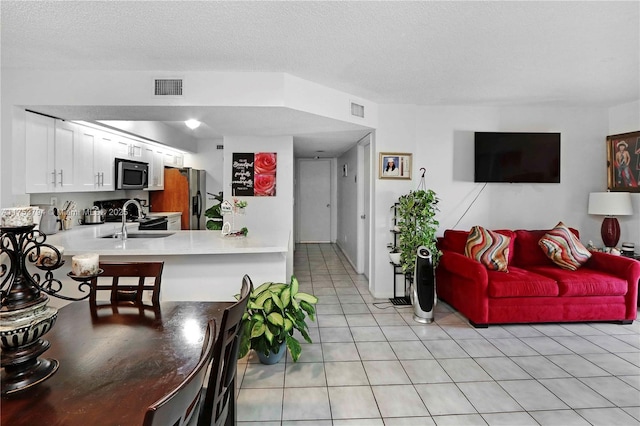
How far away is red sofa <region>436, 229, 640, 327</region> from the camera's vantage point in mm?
3390

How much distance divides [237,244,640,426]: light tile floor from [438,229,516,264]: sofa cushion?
0.80m

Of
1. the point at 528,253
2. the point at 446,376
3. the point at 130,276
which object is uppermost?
the point at 130,276

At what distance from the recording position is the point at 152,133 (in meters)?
5.06

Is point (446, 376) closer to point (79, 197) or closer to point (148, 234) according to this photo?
point (148, 234)

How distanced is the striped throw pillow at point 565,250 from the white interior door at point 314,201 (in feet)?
17.3

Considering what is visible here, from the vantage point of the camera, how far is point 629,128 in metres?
4.28

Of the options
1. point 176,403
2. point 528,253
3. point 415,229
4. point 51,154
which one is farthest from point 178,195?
point 176,403

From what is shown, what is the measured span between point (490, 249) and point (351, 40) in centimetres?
259

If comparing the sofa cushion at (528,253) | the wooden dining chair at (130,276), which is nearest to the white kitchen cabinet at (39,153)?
the wooden dining chair at (130,276)

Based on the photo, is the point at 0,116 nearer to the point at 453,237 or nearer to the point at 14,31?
the point at 14,31

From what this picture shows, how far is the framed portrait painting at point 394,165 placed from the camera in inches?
170

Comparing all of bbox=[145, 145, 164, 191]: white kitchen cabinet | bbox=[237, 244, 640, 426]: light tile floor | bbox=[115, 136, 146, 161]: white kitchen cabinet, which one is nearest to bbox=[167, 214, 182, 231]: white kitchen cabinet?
bbox=[145, 145, 164, 191]: white kitchen cabinet

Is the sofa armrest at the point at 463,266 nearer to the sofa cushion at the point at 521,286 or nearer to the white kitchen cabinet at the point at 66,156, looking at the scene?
the sofa cushion at the point at 521,286

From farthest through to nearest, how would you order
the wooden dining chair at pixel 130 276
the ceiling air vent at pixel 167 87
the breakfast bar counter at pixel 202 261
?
the ceiling air vent at pixel 167 87
the breakfast bar counter at pixel 202 261
the wooden dining chair at pixel 130 276
